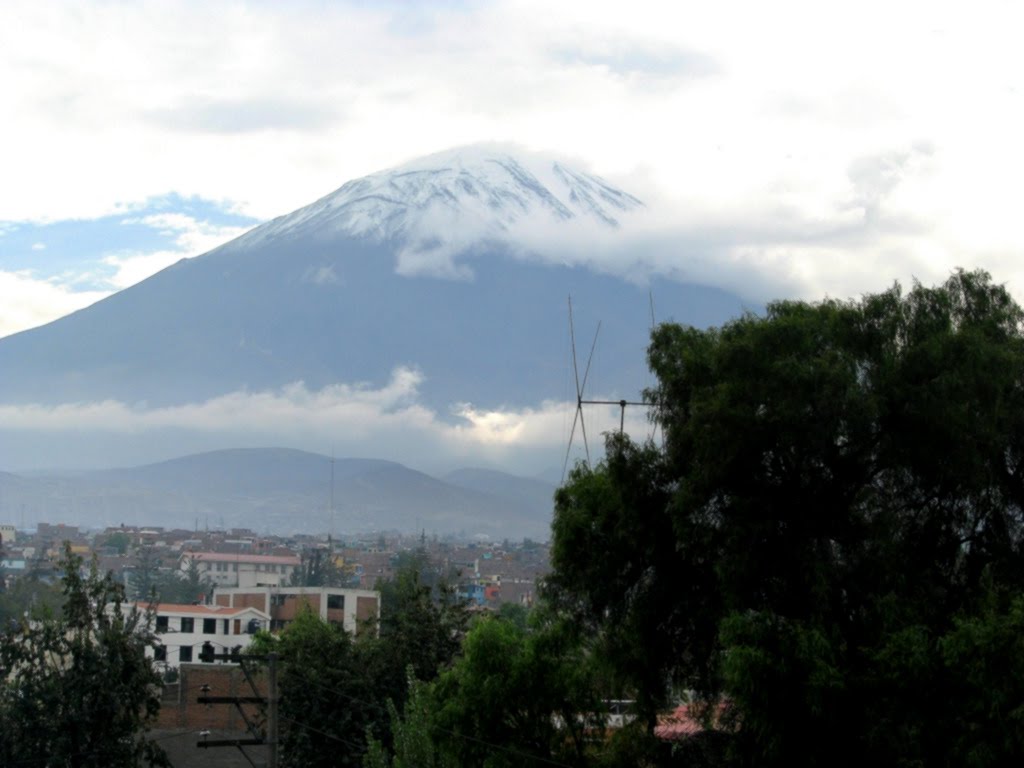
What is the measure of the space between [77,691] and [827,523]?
16.5 m

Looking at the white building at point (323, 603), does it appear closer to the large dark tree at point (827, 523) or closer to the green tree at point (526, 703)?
the green tree at point (526, 703)

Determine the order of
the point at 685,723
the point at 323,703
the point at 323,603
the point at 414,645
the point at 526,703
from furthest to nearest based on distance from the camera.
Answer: the point at 323,603
the point at 414,645
the point at 323,703
the point at 685,723
the point at 526,703

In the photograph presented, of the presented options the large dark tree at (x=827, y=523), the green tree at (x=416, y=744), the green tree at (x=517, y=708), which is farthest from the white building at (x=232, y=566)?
the large dark tree at (x=827, y=523)

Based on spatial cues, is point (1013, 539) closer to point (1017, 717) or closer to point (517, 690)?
point (1017, 717)

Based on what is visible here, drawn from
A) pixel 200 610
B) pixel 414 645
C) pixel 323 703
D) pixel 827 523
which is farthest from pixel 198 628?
pixel 827 523

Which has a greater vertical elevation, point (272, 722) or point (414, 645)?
point (414, 645)

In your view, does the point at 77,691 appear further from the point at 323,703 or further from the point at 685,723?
the point at 685,723

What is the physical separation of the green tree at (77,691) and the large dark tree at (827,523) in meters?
11.9

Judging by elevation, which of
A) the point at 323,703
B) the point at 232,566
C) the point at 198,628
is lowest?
the point at 198,628

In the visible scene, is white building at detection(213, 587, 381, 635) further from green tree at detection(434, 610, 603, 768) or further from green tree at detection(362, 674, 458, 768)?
green tree at detection(434, 610, 603, 768)

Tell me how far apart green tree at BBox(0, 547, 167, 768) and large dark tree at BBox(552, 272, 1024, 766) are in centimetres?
1188

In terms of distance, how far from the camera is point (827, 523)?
73.9 feet

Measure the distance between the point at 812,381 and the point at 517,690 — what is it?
7.78 metres

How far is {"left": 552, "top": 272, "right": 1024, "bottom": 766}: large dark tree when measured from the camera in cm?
2072
